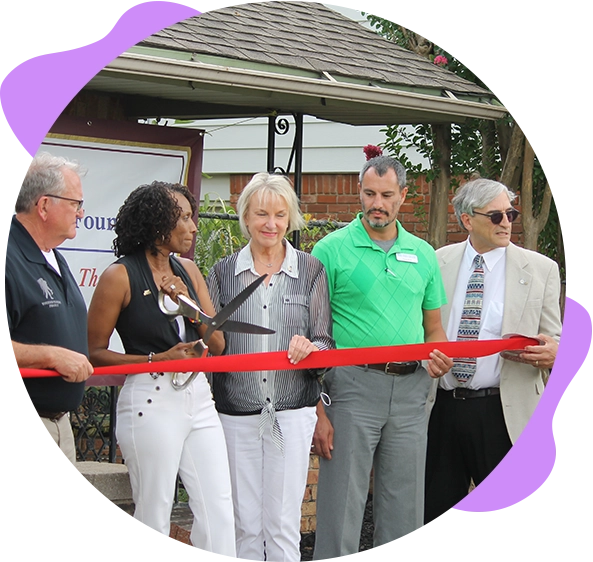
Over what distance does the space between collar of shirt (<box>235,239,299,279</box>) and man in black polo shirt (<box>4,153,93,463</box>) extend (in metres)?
1.00

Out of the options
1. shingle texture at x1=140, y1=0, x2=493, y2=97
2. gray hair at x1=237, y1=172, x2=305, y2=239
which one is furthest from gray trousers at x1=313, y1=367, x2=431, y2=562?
shingle texture at x1=140, y1=0, x2=493, y2=97

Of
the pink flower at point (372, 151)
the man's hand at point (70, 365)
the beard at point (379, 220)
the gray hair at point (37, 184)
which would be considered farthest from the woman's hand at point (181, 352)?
the pink flower at point (372, 151)

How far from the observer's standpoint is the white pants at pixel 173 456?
441cm

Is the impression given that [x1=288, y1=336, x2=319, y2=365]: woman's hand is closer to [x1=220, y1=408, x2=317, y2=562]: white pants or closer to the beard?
[x1=220, y1=408, x2=317, y2=562]: white pants

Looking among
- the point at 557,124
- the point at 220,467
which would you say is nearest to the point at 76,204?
the point at 220,467

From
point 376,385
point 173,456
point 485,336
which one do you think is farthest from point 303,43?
point 173,456

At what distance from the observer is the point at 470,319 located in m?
5.28

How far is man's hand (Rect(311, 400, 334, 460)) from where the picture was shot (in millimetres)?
5113

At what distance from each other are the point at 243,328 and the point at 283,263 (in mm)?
554

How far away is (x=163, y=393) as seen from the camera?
445 centimetres

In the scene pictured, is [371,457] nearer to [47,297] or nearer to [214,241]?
[47,297]

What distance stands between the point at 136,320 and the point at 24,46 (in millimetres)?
1663

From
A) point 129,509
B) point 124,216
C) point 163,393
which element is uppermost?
point 124,216

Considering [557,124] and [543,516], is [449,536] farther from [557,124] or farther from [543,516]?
[557,124]
